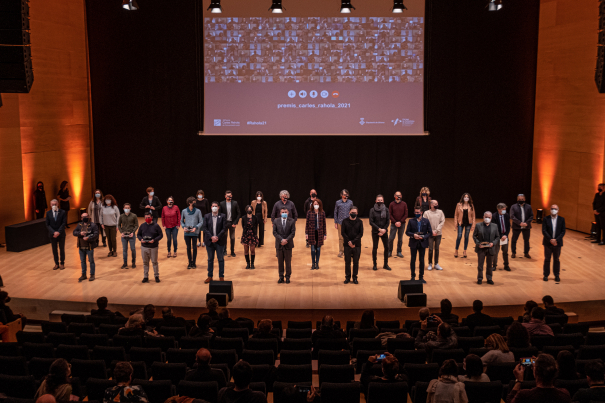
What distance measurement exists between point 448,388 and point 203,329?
318 centimetres

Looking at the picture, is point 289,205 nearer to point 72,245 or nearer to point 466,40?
point 72,245

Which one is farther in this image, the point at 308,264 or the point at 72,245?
the point at 72,245

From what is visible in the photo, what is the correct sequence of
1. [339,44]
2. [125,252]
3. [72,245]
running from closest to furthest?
[125,252] → [72,245] → [339,44]

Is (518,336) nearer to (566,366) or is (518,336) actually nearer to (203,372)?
(566,366)

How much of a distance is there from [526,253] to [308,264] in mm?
4601

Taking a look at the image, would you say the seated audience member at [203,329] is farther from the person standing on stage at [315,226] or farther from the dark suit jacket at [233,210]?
the dark suit jacket at [233,210]

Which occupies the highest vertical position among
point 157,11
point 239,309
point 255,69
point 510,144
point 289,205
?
point 157,11

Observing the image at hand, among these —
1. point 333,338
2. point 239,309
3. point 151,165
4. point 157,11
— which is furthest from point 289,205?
point 157,11

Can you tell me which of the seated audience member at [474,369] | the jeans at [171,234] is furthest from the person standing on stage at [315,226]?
the seated audience member at [474,369]

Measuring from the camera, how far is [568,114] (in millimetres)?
14375

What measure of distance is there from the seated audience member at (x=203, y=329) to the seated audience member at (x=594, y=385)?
3.90m

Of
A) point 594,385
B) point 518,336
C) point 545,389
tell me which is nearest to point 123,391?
point 545,389

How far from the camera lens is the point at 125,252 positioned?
1083 centimetres

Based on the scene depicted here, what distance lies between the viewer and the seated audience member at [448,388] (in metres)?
4.25
